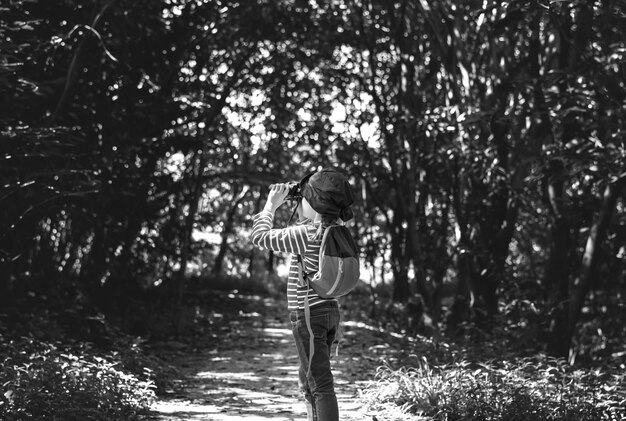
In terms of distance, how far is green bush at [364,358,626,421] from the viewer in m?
6.30

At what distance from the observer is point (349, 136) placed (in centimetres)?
1650

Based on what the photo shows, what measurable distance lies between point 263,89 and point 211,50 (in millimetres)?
1788

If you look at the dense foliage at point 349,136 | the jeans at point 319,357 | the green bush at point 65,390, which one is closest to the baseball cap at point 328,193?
the jeans at point 319,357

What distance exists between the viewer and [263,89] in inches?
612

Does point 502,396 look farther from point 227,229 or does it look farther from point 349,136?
point 227,229

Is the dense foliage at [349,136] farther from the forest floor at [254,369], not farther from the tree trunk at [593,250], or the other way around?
the forest floor at [254,369]

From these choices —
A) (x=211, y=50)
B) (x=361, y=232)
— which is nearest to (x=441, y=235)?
(x=361, y=232)

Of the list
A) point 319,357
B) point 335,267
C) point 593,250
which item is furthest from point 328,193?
point 593,250

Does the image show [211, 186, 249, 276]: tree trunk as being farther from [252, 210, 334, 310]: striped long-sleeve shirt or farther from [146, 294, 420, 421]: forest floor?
[252, 210, 334, 310]: striped long-sleeve shirt

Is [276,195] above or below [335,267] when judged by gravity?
above

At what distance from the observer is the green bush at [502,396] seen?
20.7 ft

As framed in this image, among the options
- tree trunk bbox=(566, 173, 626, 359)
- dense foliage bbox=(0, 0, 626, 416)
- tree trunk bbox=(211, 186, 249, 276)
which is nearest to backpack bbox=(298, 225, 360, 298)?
dense foliage bbox=(0, 0, 626, 416)

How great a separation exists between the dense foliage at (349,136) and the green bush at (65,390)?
1763 millimetres

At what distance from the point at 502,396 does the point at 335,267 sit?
2.76 m
